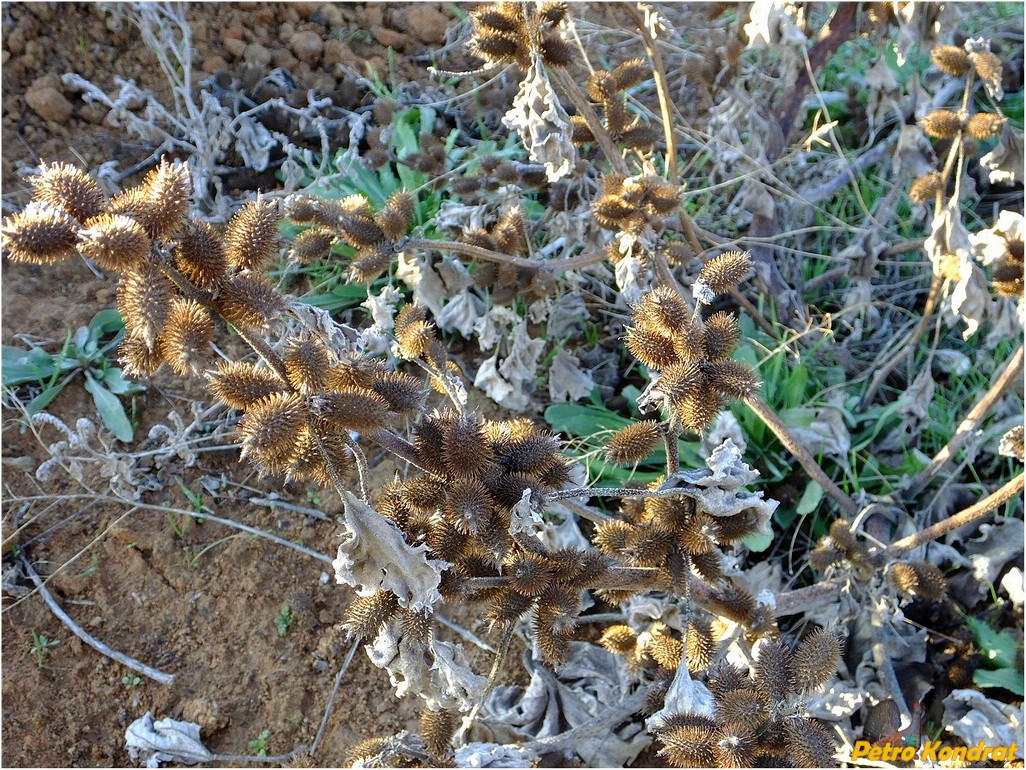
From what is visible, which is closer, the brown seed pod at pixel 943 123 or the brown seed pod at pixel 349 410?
the brown seed pod at pixel 349 410

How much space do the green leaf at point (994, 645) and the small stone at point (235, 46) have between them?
3773 mm

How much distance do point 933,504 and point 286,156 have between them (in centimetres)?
281

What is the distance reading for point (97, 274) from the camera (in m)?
3.34

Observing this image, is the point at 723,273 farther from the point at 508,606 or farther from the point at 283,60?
the point at 283,60

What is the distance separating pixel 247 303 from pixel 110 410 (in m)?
1.77

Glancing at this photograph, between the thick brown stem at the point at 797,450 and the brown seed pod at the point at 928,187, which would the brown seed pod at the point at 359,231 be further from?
the brown seed pod at the point at 928,187

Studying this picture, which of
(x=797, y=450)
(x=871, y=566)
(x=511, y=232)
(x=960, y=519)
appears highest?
(x=511, y=232)

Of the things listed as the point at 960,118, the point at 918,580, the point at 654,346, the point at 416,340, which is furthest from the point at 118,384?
the point at 960,118

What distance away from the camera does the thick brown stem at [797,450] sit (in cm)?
207

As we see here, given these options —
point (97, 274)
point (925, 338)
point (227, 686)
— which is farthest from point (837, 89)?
point (227, 686)

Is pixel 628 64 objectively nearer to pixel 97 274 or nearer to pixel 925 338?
pixel 925 338

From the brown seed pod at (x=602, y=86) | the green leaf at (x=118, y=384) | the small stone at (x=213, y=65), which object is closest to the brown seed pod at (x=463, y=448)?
the brown seed pod at (x=602, y=86)

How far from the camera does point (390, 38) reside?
4.30 meters

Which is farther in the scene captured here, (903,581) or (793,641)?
(793,641)
